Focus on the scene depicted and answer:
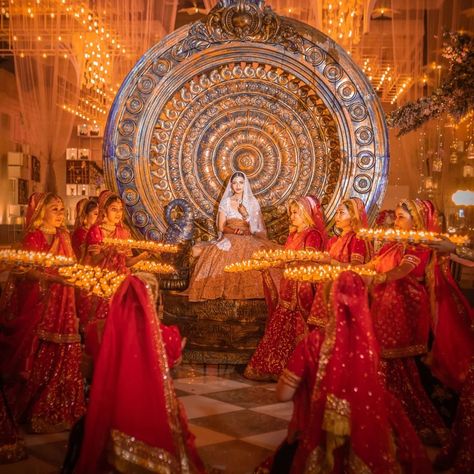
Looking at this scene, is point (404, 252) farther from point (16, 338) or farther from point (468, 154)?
point (468, 154)

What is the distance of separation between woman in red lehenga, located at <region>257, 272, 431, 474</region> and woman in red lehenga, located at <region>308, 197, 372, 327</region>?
1859mm

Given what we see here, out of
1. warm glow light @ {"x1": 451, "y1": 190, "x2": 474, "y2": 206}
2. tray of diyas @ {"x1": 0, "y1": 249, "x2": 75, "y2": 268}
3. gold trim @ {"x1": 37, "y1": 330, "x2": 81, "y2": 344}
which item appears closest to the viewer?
tray of diyas @ {"x1": 0, "y1": 249, "x2": 75, "y2": 268}

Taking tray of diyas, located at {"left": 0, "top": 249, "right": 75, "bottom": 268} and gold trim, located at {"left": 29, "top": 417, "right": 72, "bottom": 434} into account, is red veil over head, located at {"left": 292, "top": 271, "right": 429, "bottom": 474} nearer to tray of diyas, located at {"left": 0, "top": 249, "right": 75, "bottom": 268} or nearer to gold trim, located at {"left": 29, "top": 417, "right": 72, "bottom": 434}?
tray of diyas, located at {"left": 0, "top": 249, "right": 75, "bottom": 268}

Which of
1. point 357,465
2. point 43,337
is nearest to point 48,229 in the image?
point 43,337

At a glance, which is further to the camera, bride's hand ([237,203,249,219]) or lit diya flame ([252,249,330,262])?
bride's hand ([237,203,249,219])

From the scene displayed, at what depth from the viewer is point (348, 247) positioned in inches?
198

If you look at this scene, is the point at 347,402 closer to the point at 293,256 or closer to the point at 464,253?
the point at 464,253

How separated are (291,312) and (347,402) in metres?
2.61

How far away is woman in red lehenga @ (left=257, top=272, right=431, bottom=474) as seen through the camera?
2.85m

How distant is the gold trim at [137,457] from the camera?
2906 millimetres

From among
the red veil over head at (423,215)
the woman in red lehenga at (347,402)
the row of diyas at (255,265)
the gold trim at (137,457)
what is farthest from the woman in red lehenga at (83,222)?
the woman in red lehenga at (347,402)

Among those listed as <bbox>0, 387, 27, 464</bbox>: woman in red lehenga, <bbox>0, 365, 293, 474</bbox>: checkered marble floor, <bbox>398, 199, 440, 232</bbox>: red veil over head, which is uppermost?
<bbox>398, 199, 440, 232</bbox>: red veil over head

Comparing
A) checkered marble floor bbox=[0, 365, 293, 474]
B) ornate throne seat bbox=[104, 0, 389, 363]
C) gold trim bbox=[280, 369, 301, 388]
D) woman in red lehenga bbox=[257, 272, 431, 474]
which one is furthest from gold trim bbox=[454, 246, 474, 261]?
ornate throne seat bbox=[104, 0, 389, 363]

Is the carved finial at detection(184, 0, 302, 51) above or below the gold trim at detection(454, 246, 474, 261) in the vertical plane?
above
